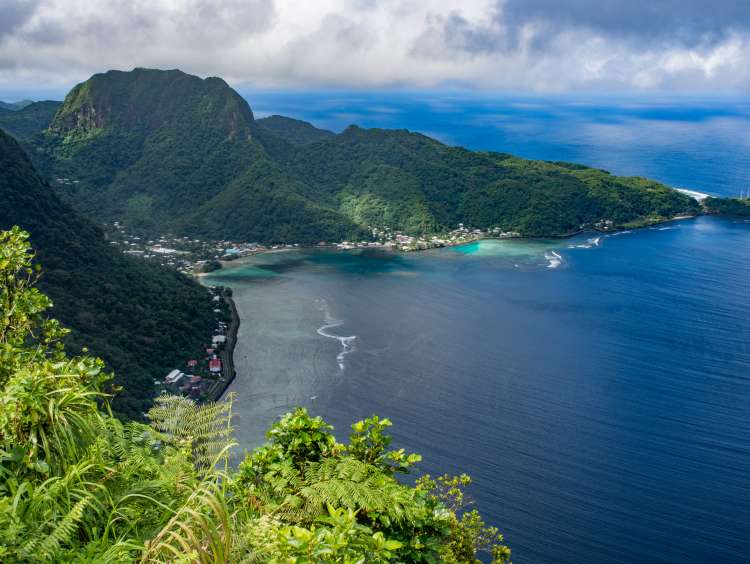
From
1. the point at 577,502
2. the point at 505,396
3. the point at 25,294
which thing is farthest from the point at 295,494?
the point at 505,396

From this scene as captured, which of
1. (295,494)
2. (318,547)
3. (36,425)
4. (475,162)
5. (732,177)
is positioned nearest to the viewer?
(318,547)

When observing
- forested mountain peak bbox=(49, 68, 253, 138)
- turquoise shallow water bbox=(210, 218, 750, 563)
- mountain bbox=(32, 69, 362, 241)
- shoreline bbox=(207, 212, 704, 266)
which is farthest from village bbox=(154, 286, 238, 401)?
forested mountain peak bbox=(49, 68, 253, 138)

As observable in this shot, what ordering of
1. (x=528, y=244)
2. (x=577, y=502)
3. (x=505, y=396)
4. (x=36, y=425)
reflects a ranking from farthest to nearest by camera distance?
(x=528, y=244), (x=505, y=396), (x=577, y=502), (x=36, y=425)

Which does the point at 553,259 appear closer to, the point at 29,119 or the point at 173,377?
the point at 173,377

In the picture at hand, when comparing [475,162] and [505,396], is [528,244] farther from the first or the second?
[505,396]

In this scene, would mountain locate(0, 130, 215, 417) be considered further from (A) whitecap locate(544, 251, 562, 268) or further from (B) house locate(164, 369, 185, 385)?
(A) whitecap locate(544, 251, 562, 268)

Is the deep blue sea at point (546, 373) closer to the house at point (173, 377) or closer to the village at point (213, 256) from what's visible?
the village at point (213, 256)

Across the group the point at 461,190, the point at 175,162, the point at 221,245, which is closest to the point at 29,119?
the point at 175,162
